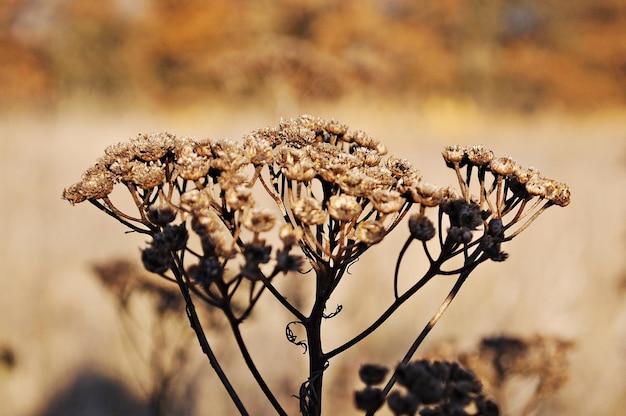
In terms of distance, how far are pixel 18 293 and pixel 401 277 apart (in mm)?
2637

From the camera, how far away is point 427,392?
50.2 inches

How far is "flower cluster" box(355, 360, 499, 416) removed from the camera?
4.10 feet

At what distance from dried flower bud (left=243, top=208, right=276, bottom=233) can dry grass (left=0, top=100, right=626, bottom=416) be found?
2203 millimetres

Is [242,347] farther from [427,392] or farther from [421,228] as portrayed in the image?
[421,228]

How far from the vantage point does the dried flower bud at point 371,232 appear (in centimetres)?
137

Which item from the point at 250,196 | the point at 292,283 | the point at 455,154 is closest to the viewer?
the point at 250,196

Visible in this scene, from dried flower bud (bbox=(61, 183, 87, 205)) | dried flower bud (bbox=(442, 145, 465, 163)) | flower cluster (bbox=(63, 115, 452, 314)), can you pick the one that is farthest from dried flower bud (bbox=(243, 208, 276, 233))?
dried flower bud (bbox=(442, 145, 465, 163))

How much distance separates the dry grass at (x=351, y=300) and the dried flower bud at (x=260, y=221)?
2.20 meters

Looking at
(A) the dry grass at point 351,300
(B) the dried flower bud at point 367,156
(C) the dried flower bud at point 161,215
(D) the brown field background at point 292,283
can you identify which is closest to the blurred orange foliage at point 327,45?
(D) the brown field background at point 292,283

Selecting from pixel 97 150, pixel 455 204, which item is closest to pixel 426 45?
pixel 97 150

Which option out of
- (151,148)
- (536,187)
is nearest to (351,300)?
(536,187)

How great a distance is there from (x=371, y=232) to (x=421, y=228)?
0.15 meters

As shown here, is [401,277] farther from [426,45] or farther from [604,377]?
[426,45]

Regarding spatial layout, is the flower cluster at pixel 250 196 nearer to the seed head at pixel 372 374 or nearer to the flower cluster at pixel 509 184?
the flower cluster at pixel 509 184
